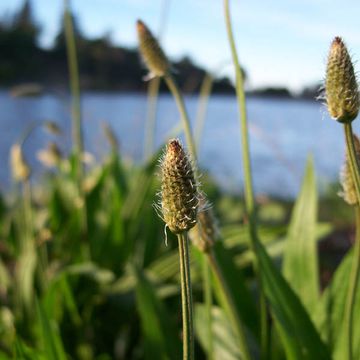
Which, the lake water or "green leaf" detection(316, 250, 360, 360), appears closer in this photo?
"green leaf" detection(316, 250, 360, 360)

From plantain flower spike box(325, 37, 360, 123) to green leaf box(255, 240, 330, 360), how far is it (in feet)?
2.20

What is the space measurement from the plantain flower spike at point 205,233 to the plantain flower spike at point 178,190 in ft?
1.39

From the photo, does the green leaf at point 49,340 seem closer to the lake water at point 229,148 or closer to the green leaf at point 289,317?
the green leaf at point 289,317

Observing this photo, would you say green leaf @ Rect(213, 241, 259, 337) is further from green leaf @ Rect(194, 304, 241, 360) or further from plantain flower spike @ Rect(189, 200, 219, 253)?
plantain flower spike @ Rect(189, 200, 219, 253)

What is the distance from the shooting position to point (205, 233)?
128 centimetres

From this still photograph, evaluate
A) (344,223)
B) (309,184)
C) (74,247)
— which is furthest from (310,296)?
(344,223)

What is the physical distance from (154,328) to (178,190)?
123 cm

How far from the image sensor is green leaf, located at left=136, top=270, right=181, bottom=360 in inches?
75.8

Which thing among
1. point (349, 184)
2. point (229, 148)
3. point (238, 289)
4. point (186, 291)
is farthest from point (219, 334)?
point (229, 148)

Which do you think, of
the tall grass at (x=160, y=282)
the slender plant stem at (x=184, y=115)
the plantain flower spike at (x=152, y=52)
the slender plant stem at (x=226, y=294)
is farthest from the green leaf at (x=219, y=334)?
the plantain flower spike at (x=152, y=52)

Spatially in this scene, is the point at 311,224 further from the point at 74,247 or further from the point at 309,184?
the point at 74,247

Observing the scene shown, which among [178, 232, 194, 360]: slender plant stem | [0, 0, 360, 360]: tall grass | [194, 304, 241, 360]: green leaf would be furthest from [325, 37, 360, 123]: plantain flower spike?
[194, 304, 241, 360]: green leaf

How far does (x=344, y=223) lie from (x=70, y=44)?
3.96 meters

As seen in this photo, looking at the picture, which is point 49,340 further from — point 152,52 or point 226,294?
point 152,52
